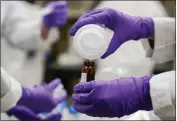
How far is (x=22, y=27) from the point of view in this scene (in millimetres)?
1795

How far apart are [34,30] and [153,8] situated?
650 mm

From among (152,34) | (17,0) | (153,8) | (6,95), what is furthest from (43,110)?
(17,0)

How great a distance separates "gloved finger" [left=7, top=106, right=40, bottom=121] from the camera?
105cm

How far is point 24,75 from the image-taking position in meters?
1.95

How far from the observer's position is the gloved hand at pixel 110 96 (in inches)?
29.5

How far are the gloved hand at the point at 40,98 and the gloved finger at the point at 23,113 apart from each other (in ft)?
0.06

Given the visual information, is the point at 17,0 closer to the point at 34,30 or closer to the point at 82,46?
the point at 34,30

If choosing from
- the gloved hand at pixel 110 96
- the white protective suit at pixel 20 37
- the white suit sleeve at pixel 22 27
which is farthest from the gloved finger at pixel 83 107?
the white suit sleeve at pixel 22 27

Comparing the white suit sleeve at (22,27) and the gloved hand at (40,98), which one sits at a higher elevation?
the gloved hand at (40,98)

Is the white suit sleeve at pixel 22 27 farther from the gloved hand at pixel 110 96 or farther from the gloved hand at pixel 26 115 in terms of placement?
the gloved hand at pixel 110 96

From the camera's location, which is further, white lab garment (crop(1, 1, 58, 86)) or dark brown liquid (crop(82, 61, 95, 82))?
white lab garment (crop(1, 1, 58, 86))

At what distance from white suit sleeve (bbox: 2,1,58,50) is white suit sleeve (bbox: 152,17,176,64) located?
89 centimetres

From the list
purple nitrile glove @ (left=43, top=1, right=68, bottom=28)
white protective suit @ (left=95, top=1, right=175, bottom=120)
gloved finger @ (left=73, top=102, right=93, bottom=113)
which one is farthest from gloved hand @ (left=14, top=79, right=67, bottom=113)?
purple nitrile glove @ (left=43, top=1, right=68, bottom=28)

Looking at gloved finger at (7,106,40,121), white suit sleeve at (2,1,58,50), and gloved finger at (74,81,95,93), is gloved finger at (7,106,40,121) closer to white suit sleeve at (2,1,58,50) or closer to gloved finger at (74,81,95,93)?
gloved finger at (74,81,95,93)
